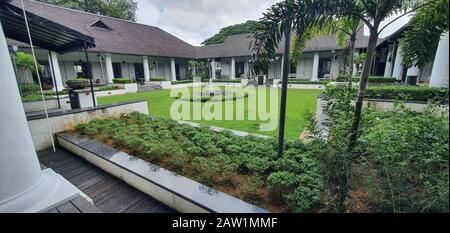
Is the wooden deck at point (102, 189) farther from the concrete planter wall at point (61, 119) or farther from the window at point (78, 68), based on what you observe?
the window at point (78, 68)

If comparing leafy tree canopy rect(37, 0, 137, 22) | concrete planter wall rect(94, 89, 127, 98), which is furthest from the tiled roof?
leafy tree canopy rect(37, 0, 137, 22)

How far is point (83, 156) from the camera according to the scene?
440 centimetres

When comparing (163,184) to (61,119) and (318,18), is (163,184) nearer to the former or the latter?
(318,18)

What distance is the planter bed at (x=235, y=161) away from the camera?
8.39 ft

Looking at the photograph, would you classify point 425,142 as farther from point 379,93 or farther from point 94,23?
point 94,23

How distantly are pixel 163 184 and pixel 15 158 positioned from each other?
166cm

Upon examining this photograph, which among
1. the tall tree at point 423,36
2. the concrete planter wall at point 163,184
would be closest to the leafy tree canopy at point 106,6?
the concrete planter wall at point 163,184

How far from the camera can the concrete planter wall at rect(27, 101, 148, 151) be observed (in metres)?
4.86

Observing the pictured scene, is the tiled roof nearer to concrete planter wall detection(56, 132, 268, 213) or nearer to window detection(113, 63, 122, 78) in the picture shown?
window detection(113, 63, 122, 78)

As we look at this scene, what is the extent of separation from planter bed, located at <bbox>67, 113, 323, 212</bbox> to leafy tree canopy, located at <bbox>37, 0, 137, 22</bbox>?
31.6 m

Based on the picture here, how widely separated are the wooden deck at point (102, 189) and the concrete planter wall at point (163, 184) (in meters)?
0.09
